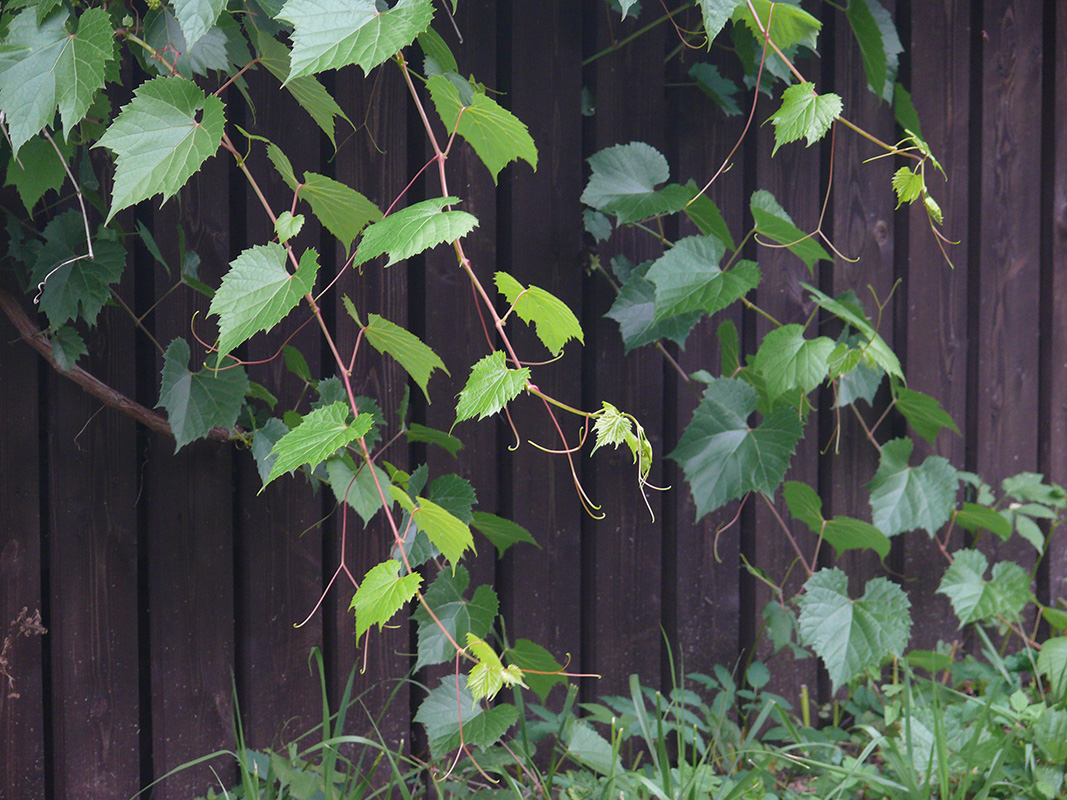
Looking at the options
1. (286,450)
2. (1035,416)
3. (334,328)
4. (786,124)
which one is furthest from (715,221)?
(1035,416)

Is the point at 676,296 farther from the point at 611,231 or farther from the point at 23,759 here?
the point at 23,759

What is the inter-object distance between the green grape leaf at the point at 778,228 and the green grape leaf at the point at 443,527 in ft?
2.86

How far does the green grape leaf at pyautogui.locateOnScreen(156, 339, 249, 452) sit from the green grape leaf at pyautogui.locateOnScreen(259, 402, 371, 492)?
18.3 inches

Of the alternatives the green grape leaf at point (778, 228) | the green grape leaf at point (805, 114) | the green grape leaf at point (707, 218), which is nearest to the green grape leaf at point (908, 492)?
the green grape leaf at point (778, 228)

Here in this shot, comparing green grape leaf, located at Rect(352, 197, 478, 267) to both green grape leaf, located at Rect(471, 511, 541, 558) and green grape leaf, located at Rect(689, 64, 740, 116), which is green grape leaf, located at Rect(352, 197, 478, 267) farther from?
green grape leaf, located at Rect(689, 64, 740, 116)

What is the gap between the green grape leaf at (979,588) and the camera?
1.91 m

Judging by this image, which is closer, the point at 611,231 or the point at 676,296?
the point at 676,296

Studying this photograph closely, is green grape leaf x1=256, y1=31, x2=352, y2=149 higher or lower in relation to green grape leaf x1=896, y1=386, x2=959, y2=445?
higher

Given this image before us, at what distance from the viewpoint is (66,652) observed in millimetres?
1420

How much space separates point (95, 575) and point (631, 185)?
1170 mm

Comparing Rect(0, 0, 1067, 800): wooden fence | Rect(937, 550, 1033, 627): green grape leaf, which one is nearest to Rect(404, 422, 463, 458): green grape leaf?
Rect(0, 0, 1067, 800): wooden fence

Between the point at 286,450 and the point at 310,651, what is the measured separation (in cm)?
85

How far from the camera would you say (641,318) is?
1710mm

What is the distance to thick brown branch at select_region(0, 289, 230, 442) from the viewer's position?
134cm
